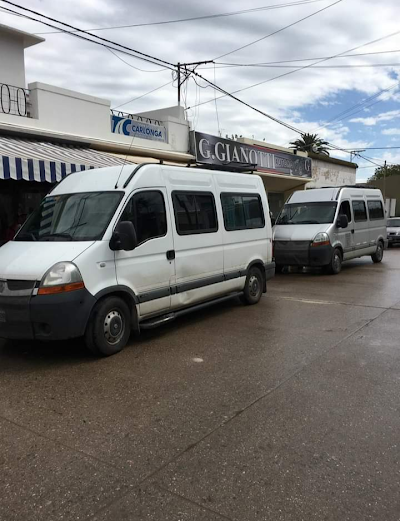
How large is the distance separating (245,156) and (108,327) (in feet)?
48.8

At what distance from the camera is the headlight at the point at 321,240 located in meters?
11.5

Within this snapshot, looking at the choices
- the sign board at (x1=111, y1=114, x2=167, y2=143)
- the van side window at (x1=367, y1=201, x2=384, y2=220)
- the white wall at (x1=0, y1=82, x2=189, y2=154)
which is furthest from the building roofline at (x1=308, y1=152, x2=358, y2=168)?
the white wall at (x1=0, y1=82, x2=189, y2=154)

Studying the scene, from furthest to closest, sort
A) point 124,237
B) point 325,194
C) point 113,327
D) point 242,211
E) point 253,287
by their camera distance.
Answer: point 325,194, point 253,287, point 242,211, point 113,327, point 124,237

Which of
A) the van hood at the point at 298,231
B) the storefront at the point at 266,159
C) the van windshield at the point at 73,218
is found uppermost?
the storefront at the point at 266,159

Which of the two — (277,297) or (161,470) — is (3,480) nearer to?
(161,470)

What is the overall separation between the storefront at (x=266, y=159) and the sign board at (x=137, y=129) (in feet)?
4.90

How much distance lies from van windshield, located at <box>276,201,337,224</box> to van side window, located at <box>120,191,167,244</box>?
7127mm

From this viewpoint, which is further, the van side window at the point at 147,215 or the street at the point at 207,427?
the van side window at the point at 147,215

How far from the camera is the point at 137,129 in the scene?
45.3 ft

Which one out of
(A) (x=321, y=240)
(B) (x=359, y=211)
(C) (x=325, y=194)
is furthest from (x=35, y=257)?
(B) (x=359, y=211)

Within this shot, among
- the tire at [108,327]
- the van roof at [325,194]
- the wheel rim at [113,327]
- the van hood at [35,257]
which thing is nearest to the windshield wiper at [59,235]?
the van hood at [35,257]

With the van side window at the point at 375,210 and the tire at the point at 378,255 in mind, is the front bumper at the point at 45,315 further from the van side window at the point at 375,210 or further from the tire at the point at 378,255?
the tire at the point at 378,255

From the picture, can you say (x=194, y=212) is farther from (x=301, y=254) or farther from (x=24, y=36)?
(x=24, y=36)

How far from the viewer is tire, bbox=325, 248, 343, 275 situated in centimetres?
1180
